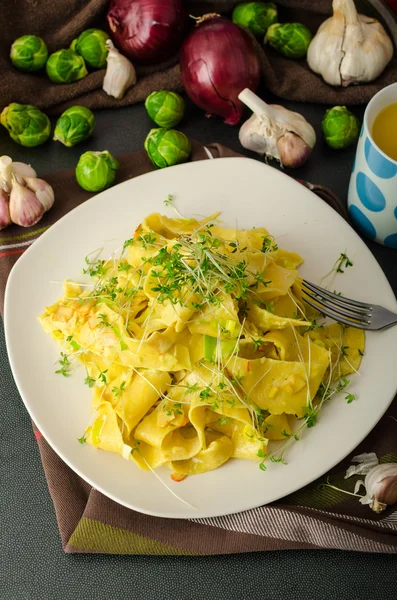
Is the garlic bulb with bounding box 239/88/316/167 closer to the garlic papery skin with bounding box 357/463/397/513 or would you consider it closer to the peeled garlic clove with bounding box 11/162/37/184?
the peeled garlic clove with bounding box 11/162/37/184

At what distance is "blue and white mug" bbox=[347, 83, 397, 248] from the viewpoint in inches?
108

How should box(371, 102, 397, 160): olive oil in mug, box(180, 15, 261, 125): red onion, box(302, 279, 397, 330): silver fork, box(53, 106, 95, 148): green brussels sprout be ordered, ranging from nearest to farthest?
box(302, 279, 397, 330): silver fork
box(371, 102, 397, 160): olive oil in mug
box(180, 15, 261, 125): red onion
box(53, 106, 95, 148): green brussels sprout

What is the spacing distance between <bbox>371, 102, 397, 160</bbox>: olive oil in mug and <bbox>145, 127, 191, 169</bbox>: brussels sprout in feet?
3.16

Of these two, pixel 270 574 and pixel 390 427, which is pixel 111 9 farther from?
pixel 270 574

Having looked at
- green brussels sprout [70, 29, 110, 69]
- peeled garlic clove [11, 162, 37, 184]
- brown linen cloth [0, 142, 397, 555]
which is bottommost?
brown linen cloth [0, 142, 397, 555]

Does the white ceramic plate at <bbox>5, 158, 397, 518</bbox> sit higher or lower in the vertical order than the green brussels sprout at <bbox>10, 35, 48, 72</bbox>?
lower

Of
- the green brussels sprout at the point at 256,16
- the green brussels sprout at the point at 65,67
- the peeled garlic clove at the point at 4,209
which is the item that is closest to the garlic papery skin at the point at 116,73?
the green brussels sprout at the point at 65,67

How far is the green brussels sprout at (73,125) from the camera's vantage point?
3479 mm

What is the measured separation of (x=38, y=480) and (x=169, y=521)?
62cm

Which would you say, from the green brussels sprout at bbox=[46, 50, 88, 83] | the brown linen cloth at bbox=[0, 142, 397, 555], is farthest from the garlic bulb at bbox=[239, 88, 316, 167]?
the brown linen cloth at bbox=[0, 142, 397, 555]

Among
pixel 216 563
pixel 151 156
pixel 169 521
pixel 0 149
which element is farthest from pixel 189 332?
pixel 0 149

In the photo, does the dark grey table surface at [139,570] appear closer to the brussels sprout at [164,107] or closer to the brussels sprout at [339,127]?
the brussels sprout at [164,107]

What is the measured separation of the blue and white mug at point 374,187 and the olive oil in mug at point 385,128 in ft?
0.09

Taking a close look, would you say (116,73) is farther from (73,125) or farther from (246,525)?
(246,525)
